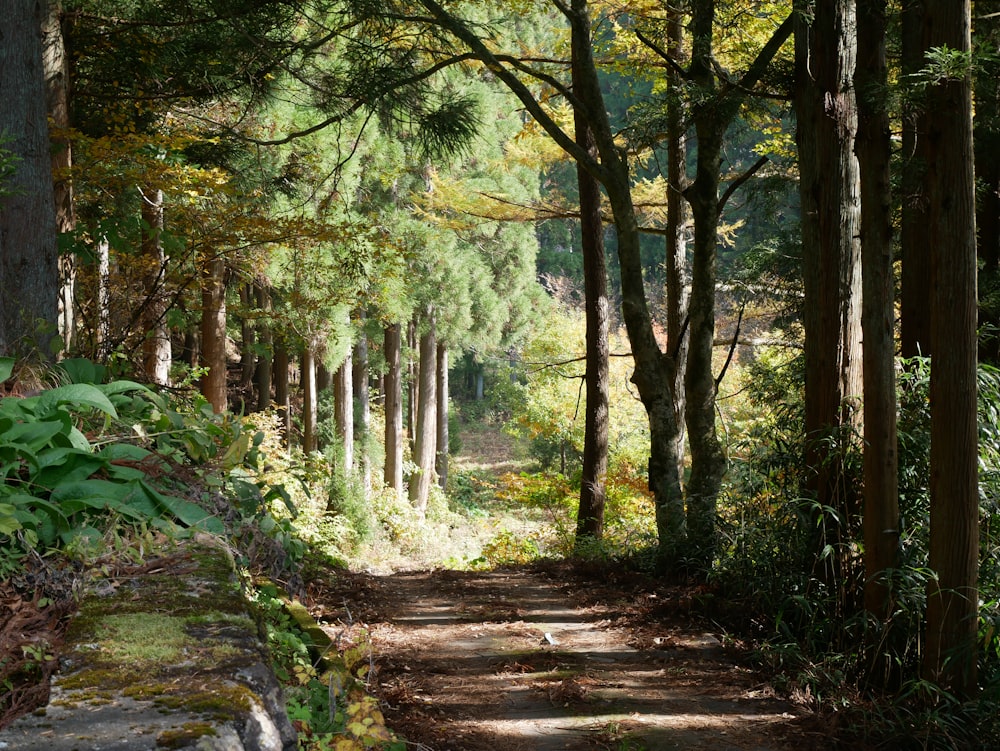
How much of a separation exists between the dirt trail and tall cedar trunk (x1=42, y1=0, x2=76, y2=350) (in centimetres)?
318

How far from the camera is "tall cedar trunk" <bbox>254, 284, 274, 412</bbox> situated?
567 inches

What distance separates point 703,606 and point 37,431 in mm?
4482

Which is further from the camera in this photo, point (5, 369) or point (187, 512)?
point (5, 369)

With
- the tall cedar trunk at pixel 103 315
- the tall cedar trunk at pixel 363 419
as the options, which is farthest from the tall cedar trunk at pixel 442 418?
the tall cedar trunk at pixel 103 315

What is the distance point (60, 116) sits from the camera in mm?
6816

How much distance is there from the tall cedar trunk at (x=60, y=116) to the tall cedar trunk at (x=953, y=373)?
5842mm

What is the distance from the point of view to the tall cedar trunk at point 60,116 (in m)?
6.39

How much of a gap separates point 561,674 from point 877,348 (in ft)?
8.38

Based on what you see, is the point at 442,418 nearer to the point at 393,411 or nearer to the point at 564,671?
the point at 393,411

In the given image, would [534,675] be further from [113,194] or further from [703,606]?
[113,194]

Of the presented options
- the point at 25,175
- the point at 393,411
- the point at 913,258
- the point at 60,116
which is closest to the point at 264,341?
the point at 393,411

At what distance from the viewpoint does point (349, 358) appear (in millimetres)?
17750

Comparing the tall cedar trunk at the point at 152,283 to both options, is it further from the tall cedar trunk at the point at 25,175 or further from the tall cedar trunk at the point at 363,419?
the tall cedar trunk at the point at 363,419

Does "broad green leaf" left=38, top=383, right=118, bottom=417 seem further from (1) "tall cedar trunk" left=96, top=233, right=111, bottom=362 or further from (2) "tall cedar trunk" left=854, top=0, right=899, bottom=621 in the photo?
(2) "tall cedar trunk" left=854, top=0, right=899, bottom=621
